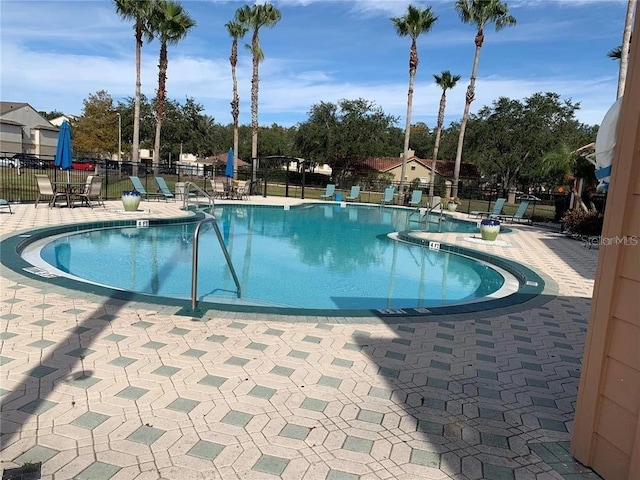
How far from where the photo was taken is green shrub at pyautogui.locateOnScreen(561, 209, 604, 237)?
40.1ft

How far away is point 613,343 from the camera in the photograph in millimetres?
2033

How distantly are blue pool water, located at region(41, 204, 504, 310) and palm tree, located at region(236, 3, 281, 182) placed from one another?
12.8 meters

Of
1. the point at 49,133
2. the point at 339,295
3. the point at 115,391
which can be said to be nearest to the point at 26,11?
the point at 339,295

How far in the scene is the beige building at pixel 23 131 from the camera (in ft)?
145

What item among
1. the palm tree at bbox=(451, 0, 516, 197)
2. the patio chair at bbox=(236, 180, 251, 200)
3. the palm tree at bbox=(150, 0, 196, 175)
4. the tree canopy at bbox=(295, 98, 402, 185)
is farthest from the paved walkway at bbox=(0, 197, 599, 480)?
the tree canopy at bbox=(295, 98, 402, 185)

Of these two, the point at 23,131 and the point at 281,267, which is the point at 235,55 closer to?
the point at 281,267

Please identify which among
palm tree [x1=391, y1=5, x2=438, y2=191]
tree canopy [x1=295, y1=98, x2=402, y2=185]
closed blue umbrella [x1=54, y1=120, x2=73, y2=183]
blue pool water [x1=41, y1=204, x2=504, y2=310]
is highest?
palm tree [x1=391, y1=5, x2=438, y2=191]

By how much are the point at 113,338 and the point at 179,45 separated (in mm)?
23464

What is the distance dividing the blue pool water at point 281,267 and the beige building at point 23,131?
43873mm

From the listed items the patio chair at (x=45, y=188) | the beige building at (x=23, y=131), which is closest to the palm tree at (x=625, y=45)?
the patio chair at (x=45, y=188)

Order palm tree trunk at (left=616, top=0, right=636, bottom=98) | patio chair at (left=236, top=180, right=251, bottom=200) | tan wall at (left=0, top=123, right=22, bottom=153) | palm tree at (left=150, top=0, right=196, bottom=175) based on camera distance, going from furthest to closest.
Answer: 1. tan wall at (left=0, top=123, right=22, bottom=153)
2. palm tree at (left=150, top=0, right=196, bottom=175)
3. patio chair at (left=236, top=180, right=251, bottom=200)
4. palm tree trunk at (left=616, top=0, right=636, bottom=98)

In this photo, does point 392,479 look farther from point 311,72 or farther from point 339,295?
point 311,72

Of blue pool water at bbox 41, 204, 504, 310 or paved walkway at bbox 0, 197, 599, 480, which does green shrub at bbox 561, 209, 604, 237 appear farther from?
paved walkway at bbox 0, 197, 599, 480

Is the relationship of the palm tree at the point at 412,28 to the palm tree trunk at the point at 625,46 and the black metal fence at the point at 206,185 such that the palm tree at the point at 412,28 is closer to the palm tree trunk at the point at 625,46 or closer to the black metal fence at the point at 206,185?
the black metal fence at the point at 206,185
